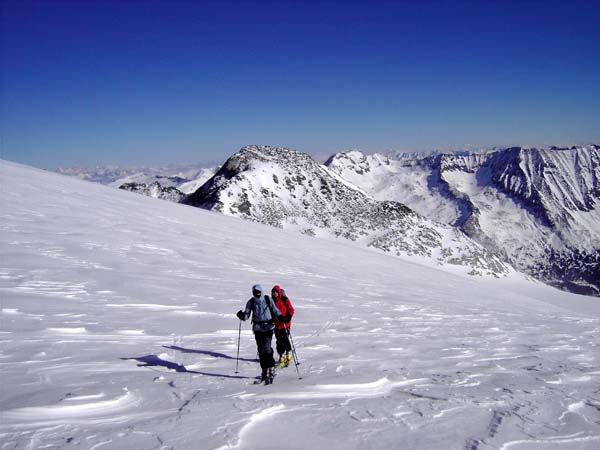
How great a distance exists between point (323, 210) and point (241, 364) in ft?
306

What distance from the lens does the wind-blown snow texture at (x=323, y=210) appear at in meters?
87.3

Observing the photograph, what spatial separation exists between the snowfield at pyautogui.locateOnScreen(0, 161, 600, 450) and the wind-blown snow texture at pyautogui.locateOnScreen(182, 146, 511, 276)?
232ft

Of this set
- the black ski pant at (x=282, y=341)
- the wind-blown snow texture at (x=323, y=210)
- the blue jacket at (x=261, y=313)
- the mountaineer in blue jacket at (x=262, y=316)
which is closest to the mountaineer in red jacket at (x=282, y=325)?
the black ski pant at (x=282, y=341)

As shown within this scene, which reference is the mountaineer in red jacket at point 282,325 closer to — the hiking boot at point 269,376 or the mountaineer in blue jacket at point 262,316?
the mountaineer in blue jacket at point 262,316

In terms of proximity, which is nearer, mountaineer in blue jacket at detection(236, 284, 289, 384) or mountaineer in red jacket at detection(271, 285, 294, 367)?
mountaineer in blue jacket at detection(236, 284, 289, 384)

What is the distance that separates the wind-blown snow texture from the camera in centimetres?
8731

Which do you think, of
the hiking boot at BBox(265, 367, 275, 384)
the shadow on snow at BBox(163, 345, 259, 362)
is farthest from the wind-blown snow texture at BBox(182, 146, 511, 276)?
the hiking boot at BBox(265, 367, 275, 384)

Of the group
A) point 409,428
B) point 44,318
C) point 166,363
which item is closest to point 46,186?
point 44,318

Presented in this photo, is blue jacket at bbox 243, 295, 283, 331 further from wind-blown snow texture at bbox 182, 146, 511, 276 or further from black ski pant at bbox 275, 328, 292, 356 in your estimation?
wind-blown snow texture at bbox 182, 146, 511, 276

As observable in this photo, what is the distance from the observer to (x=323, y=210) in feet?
331

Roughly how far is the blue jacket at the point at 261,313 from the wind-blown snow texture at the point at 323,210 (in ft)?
253

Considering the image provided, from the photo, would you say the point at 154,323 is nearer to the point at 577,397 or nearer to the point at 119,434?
the point at 119,434

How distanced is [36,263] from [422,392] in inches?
499

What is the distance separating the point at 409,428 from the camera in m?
4.92
